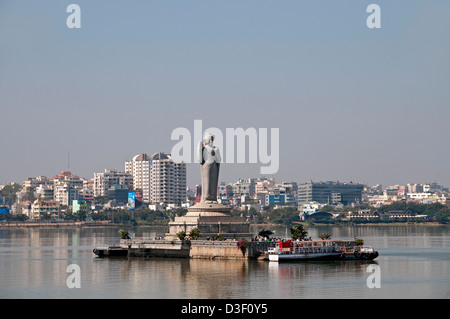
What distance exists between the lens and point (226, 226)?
7044 cm

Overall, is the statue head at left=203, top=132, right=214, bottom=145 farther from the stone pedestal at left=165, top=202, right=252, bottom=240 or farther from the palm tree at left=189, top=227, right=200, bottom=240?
the palm tree at left=189, top=227, right=200, bottom=240

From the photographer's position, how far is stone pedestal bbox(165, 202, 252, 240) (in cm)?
7012

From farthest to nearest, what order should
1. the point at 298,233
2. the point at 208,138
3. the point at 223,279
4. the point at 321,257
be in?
1. the point at 208,138
2. the point at 298,233
3. the point at 321,257
4. the point at 223,279

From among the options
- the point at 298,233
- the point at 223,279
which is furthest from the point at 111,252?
the point at 223,279

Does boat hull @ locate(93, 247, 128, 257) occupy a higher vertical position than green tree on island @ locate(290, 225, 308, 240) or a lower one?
lower

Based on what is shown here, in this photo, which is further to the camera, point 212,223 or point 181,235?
point 212,223

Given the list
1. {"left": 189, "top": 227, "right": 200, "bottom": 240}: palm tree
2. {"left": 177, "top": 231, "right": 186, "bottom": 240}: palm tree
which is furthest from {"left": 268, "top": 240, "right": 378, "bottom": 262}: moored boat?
{"left": 177, "top": 231, "right": 186, "bottom": 240}: palm tree

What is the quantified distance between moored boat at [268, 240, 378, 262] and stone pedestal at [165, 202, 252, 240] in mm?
5935

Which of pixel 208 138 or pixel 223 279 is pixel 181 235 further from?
pixel 223 279

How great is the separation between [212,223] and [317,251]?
9291mm

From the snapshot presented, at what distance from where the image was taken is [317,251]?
66.9m
